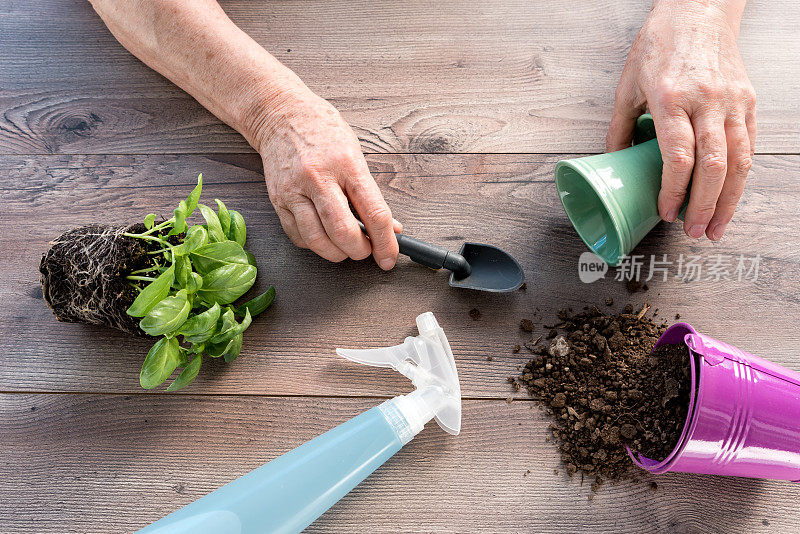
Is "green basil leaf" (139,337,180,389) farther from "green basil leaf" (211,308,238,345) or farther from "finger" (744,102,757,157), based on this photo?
"finger" (744,102,757,157)

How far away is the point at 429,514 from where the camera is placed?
90 centimetres

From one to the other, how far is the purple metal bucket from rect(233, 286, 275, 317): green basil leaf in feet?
2.23

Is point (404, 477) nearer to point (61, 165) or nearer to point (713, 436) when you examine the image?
point (713, 436)

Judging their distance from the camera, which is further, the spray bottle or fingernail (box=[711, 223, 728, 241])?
fingernail (box=[711, 223, 728, 241])

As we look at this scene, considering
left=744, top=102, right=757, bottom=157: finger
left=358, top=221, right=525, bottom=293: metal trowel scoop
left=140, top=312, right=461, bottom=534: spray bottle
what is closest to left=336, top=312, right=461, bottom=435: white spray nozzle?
left=140, top=312, right=461, bottom=534: spray bottle

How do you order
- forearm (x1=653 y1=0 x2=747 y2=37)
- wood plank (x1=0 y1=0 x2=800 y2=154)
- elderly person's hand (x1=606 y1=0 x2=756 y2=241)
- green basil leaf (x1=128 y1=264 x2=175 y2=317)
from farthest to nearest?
wood plank (x1=0 y1=0 x2=800 y2=154) → forearm (x1=653 y1=0 x2=747 y2=37) → elderly person's hand (x1=606 y1=0 x2=756 y2=241) → green basil leaf (x1=128 y1=264 x2=175 y2=317)

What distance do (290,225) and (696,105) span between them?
2.31 feet

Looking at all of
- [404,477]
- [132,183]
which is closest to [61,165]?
[132,183]


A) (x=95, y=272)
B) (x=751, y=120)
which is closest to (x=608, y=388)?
(x=751, y=120)

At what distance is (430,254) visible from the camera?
0.94m

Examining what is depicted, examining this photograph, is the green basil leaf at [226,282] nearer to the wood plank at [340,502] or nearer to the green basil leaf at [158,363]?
the green basil leaf at [158,363]

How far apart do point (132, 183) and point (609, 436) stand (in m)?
1.00

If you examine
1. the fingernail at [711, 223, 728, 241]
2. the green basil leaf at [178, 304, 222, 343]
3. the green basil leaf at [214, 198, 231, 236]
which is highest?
the fingernail at [711, 223, 728, 241]

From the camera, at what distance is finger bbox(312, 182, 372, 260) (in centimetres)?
91
